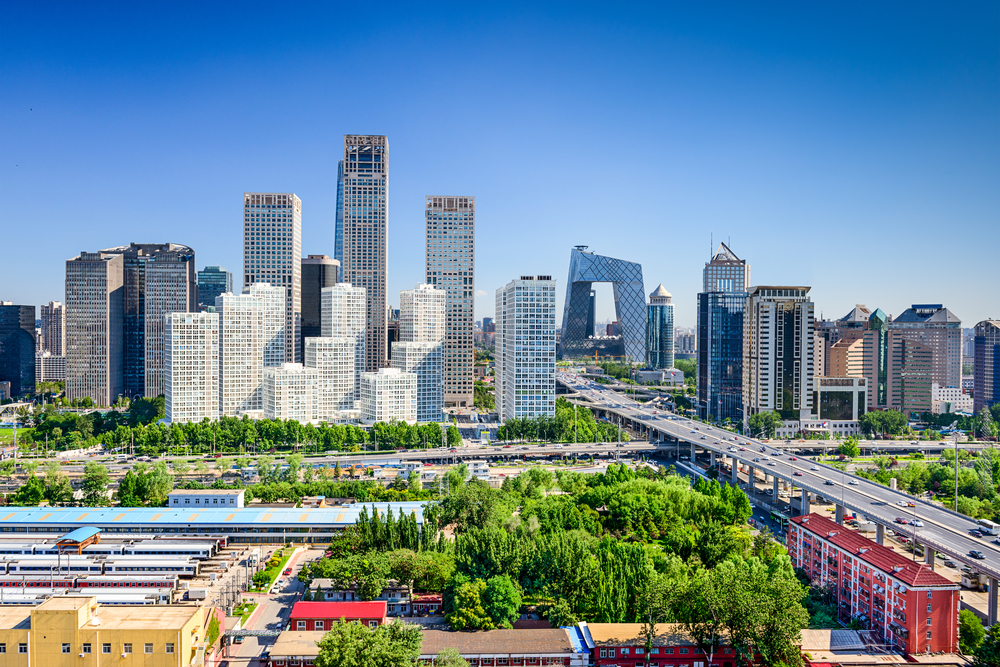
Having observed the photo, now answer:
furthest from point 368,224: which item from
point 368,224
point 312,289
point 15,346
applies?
point 15,346

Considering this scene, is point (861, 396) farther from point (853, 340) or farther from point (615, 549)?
point (615, 549)

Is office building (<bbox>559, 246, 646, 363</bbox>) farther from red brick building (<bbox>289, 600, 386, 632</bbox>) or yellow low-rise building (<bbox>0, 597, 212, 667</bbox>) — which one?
yellow low-rise building (<bbox>0, 597, 212, 667</bbox>)

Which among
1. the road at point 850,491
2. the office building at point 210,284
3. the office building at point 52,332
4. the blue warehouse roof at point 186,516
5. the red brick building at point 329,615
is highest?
the office building at point 210,284

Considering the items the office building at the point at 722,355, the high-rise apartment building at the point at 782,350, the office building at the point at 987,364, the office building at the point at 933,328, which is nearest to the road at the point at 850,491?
the office building at the point at 722,355

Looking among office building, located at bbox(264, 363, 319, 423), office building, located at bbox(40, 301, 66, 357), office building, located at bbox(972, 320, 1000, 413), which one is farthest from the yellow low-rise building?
office building, located at bbox(40, 301, 66, 357)

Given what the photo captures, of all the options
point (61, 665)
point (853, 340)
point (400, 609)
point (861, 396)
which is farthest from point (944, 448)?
point (61, 665)

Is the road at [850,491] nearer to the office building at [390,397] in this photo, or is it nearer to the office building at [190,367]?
the office building at [390,397]
